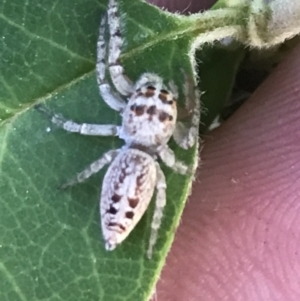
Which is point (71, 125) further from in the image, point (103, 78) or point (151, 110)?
point (151, 110)

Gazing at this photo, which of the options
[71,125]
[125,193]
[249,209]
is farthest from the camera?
[249,209]

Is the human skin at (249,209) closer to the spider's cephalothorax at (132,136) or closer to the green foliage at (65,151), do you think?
the spider's cephalothorax at (132,136)

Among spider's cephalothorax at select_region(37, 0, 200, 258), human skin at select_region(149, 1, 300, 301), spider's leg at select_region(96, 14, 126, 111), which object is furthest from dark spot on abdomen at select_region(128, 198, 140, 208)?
human skin at select_region(149, 1, 300, 301)

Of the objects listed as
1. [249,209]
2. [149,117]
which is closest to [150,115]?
[149,117]

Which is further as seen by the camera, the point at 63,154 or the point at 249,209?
the point at 249,209

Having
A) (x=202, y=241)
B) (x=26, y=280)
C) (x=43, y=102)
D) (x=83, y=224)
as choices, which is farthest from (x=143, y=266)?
(x=202, y=241)

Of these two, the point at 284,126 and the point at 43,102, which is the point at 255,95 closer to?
the point at 284,126

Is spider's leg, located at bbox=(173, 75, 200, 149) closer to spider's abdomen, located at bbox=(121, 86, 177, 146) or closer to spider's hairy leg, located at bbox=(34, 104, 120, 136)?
spider's abdomen, located at bbox=(121, 86, 177, 146)
